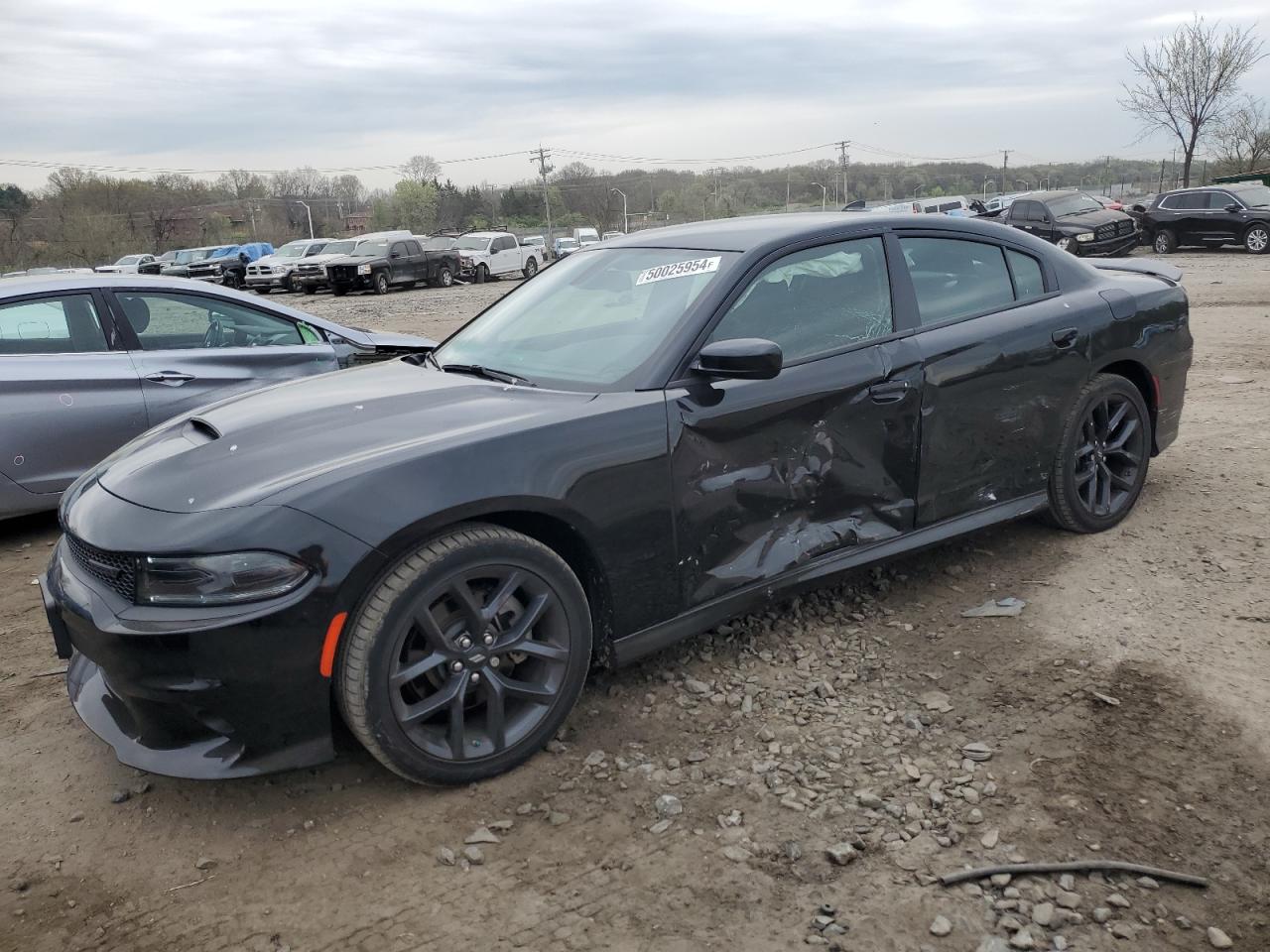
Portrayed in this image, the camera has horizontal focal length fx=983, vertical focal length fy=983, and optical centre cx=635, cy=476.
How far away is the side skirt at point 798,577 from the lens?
10.3 feet

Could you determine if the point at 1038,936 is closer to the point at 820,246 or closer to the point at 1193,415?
the point at 820,246

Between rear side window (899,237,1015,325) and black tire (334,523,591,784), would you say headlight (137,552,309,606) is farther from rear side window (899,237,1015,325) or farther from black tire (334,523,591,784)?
rear side window (899,237,1015,325)

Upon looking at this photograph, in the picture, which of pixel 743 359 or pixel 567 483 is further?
pixel 743 359

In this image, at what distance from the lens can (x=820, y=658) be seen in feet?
11.6

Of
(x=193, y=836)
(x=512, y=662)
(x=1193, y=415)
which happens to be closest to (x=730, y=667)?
(x=512, y=662)

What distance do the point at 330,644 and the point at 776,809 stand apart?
50.0 inches

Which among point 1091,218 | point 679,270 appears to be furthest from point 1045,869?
point 1091,218

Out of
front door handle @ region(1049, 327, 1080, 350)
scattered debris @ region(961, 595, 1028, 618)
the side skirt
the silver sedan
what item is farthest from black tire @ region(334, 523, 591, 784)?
the silver sedan

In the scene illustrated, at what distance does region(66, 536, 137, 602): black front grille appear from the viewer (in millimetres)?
2590

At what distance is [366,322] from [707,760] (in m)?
17.8

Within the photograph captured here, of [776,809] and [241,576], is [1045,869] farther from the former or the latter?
[241,576]

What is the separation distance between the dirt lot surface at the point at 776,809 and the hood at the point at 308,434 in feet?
2.95

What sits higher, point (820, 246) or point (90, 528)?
point (820, 246)

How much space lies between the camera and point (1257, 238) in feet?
71.6
